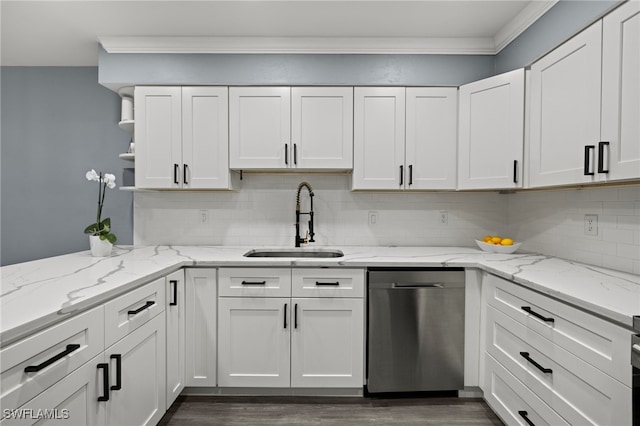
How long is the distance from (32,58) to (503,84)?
3844 millimetres

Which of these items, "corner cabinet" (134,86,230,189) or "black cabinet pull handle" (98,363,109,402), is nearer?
A: "black cabinet pull handle" (98,363,109,402)

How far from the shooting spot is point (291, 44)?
8.55 feet

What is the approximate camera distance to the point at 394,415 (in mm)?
2057

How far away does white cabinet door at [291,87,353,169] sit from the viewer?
2.59m

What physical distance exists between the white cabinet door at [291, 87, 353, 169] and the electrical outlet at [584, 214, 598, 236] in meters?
1.58

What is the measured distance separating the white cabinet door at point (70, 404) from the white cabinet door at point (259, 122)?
167 centimetres

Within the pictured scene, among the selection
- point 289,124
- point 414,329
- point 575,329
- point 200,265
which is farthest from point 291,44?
point 575,329

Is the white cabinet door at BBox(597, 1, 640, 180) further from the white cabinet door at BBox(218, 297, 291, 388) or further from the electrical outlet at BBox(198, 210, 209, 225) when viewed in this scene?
the electrical outlet at BBox(198, 210, 209, 225)

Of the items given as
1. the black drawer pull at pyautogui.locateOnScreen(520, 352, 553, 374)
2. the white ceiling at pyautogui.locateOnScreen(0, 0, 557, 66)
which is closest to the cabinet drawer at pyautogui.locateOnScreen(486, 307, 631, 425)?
the black drawer pull at pyautogui.locateOnScreen(520, 352, 553, 374)

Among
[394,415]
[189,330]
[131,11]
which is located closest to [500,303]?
[394,415]

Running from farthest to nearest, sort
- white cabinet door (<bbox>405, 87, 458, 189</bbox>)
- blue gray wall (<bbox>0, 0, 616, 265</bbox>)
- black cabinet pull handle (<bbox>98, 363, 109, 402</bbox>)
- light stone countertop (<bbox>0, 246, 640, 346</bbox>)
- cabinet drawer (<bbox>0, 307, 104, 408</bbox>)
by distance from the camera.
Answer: blue gray wall (<bbox>0, 0, 616, 265</bbox>), white cabinet door (<bbox>405, 87, 458, 189</bbox>), black cabinet pull handle (<bbox>98, 363, 109, 402</bbox>), light stone countertop (<bbox>0, 246, 640, 346</bbox>), cabinet drawer (<bbox>0, 307, 104, 408</bbox>)

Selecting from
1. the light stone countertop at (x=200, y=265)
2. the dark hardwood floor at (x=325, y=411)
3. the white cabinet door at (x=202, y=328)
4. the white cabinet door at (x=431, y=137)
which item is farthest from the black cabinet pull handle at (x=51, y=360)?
the white cabinet door at (x=431, y=137)

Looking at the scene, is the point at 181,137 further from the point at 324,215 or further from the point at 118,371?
the point at 118,371

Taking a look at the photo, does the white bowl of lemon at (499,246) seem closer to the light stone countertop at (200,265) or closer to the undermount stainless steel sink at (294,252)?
the light stone countertop at (200,265)
